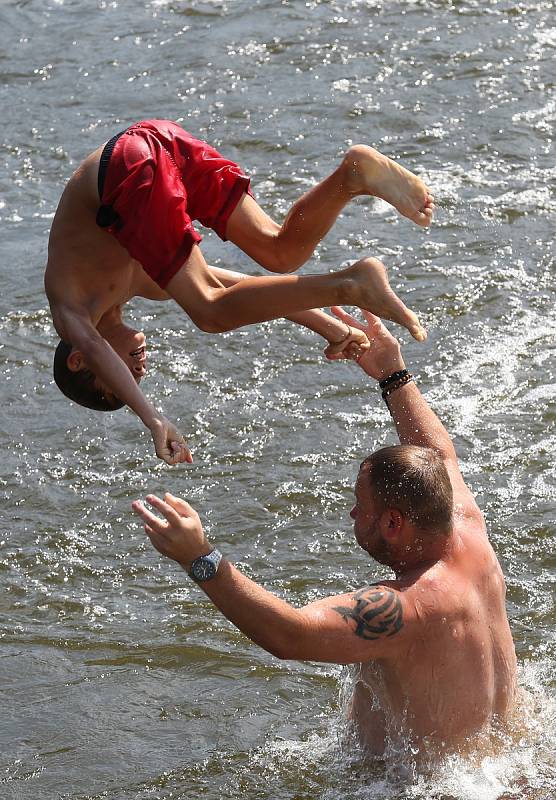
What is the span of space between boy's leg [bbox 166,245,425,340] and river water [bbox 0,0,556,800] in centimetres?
185

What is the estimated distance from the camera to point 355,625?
496cm

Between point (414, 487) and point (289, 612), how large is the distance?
70cm

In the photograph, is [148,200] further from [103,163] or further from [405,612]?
[405,612]

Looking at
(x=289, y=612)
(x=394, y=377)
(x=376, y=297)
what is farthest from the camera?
(x=394, y=377)

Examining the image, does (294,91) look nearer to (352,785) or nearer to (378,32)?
(378,32)

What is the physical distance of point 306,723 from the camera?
20.8ft

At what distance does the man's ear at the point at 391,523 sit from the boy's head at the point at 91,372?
5.86 ft

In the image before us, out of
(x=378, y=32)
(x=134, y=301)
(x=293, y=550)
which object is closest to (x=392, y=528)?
(x=293, y=550)

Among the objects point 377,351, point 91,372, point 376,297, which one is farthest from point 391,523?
point 91,372

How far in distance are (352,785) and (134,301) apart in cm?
543

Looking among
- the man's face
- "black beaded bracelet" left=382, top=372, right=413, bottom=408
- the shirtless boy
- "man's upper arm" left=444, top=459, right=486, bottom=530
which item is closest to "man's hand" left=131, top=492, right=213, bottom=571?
the man's face

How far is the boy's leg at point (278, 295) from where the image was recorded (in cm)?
548

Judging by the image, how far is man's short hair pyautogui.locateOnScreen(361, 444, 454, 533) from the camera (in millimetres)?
5113

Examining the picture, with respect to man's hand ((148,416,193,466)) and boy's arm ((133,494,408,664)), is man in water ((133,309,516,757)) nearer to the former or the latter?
boy's arm ((133,494,408,664))
